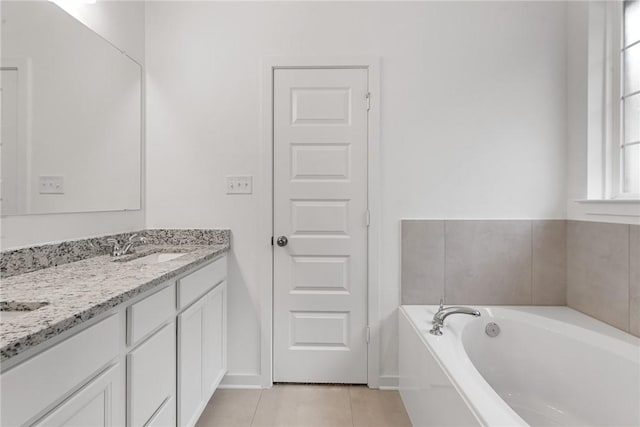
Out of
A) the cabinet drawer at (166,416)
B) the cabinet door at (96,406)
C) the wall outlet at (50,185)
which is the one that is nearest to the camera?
the cabinet door at (96,406)

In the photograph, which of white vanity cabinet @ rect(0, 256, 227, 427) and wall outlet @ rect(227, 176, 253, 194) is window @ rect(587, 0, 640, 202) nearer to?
wall outlet @ rect(227, 176, 253, 194)

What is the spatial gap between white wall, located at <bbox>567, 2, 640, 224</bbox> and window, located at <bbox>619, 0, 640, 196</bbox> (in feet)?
0.58

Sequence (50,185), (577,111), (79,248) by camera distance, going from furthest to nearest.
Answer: (577,111)
(79,248)
(50,185)

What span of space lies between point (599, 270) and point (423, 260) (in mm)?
937

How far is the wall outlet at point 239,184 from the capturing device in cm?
220

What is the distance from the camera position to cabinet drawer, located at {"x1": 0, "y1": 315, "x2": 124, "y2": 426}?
2.26 ft

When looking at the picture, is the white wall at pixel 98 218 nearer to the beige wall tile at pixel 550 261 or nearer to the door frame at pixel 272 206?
the door frame at pixel 272 206

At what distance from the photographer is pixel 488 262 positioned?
2154mm

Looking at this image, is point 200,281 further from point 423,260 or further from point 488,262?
point 488,262

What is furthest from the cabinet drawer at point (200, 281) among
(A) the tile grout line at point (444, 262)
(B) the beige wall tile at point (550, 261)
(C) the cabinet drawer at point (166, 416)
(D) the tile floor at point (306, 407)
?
(B) the beige wall tile at point (550, 261)

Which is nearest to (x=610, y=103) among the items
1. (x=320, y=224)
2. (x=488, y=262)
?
(x=488, y=262)


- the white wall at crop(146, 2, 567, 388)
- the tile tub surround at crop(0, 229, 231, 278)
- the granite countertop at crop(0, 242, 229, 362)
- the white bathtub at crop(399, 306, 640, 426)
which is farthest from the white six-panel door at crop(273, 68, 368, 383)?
the granite countertop at crop(0, 242, 229, 362)

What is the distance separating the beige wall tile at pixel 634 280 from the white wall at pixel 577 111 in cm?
27

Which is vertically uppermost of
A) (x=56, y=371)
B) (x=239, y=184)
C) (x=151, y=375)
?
(x=239, y=184)
